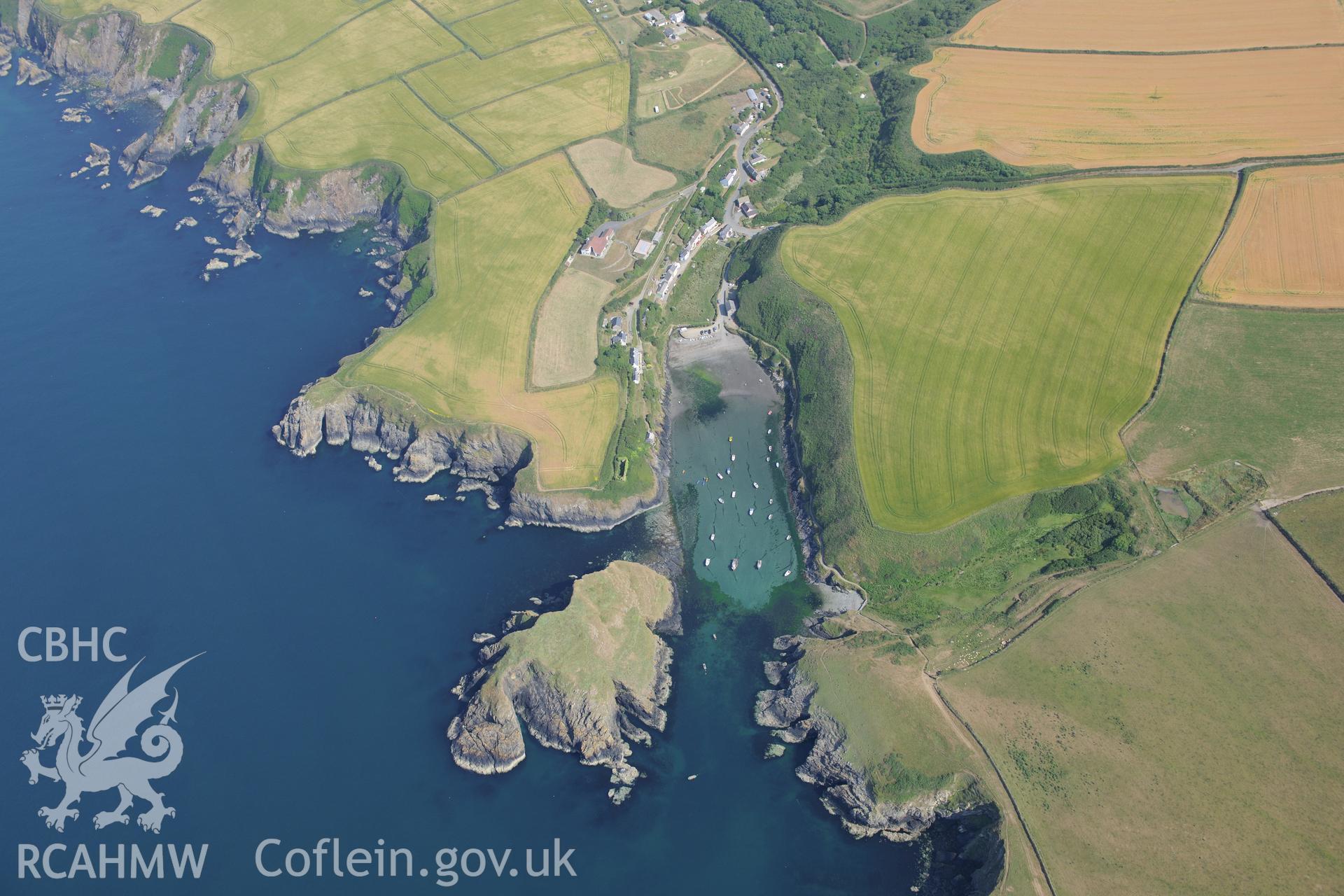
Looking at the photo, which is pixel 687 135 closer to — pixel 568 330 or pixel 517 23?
pixel 568 330

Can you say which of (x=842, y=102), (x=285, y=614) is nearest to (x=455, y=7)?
(x=842, y=102)

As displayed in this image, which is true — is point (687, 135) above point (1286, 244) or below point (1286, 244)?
below

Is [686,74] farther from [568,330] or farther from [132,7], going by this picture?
[132,7]

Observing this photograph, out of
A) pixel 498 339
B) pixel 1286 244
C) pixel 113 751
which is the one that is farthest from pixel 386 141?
pixel 1286 244

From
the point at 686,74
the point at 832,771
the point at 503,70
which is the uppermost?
the point at 686,74

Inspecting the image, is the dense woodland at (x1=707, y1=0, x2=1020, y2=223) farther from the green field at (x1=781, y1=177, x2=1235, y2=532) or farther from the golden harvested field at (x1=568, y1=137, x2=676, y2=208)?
the golden harvested field at (x1=568, y1=137, x2=676, y2=208)

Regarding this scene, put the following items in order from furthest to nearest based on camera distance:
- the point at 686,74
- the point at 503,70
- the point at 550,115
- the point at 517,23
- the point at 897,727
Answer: the point at 517,23 < the point at 503,70 < the point at 686,74 < the point at 550,115 < the point at 897,727

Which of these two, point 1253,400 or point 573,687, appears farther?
point 1253,400

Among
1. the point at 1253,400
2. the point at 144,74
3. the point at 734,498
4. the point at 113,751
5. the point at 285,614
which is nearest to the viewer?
the point at 113,751

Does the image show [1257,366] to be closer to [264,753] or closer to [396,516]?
[396,516]
